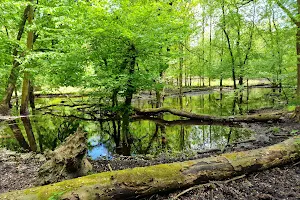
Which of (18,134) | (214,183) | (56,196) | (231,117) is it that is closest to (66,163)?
(56,196)

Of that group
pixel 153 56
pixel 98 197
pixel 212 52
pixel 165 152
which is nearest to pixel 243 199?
pixel 98 197

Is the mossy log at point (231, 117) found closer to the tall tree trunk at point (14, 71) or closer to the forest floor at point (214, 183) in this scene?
the forest floor at point (214, 183)

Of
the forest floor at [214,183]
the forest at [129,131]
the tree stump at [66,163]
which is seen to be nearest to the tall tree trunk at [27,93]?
the forest at [129,131]

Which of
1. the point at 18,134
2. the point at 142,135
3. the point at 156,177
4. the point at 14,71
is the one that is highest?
the point at 14,71

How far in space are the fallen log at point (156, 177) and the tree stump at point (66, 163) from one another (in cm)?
66

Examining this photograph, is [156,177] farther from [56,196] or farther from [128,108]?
[128,108]

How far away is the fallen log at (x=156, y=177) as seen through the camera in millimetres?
3582

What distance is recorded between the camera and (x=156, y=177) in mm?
4164

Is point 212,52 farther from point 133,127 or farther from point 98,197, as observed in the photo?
point 98,197

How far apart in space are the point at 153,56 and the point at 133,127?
4.24m

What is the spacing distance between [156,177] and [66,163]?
183 cm

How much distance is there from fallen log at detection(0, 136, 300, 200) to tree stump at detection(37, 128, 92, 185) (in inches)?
25.9

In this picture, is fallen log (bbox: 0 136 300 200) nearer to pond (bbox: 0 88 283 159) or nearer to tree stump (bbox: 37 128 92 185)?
tree stump (bbox: 37 128 92 185)

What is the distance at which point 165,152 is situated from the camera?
7.65 m
